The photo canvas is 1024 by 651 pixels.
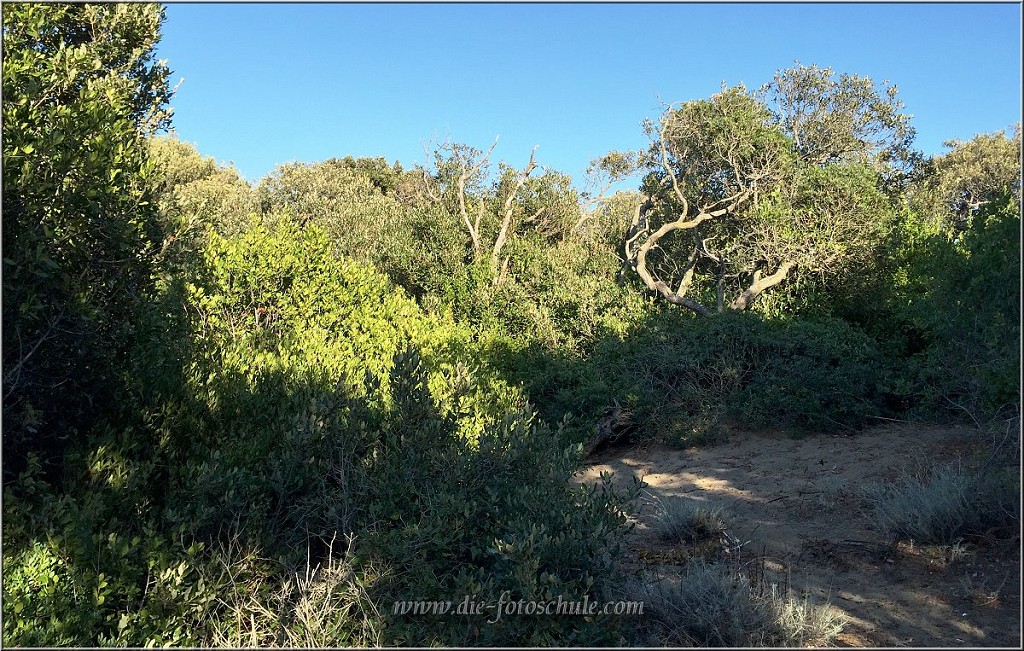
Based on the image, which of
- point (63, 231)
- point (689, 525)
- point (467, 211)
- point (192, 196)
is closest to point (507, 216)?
point (467, 211)

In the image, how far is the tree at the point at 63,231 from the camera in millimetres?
3953

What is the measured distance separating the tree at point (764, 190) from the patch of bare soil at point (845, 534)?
16.0ft

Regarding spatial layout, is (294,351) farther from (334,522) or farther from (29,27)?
(29,27)

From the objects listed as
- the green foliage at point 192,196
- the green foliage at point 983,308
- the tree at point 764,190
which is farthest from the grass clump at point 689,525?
the tree at point 764,190

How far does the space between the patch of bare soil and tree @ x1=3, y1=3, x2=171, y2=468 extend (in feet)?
12.3

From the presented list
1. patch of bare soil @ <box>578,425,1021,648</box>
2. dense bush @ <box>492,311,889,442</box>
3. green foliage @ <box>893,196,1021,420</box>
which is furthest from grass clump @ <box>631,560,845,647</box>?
dense bush @ <box>492,311,889,442</box>

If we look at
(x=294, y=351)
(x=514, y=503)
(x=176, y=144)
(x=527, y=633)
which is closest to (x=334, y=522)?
(x=514, y=503)

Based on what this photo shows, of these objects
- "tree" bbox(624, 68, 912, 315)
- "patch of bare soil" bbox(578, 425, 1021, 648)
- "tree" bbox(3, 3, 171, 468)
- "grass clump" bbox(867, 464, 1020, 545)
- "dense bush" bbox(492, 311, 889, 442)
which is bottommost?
"patch of bare soil" bbox(578, 425, 1021, 648)

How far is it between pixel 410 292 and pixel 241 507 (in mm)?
12288

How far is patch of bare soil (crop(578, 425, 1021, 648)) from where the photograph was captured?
4391 mm

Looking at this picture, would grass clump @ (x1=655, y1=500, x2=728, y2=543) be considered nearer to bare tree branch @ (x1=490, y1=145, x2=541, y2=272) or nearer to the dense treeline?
the dense treeline

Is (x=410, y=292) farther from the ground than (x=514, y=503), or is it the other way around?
(x=410, y=292)

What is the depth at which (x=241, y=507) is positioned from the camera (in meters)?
4.46

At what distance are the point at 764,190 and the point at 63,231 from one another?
13.1m
